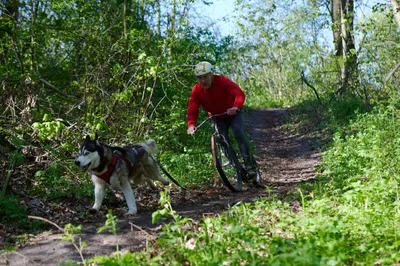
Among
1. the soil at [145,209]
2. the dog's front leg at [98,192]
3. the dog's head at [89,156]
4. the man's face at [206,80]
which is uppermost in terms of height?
the man's face at [206,80]

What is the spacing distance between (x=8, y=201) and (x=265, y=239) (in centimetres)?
387

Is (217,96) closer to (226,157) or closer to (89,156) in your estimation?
(226,157)

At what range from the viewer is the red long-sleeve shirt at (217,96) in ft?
23.8

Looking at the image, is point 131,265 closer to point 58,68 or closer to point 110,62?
point 110,62

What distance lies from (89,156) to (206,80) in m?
2.30

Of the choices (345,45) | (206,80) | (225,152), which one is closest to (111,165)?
(206,80)

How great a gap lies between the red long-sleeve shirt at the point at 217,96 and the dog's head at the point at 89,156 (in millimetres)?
1848

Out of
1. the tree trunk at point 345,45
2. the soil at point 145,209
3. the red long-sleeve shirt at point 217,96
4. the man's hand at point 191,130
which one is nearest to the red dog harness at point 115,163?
the soil at point 145,209

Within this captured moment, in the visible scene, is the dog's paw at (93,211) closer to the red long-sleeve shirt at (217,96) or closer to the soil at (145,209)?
the soil at (145,209)

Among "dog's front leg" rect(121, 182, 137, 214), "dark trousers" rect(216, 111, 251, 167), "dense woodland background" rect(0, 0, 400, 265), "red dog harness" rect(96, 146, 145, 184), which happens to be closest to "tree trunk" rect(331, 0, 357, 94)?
"dense woodland background" rect(0, 0, 400, 265)

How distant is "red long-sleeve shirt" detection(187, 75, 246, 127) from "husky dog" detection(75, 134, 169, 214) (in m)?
1.11

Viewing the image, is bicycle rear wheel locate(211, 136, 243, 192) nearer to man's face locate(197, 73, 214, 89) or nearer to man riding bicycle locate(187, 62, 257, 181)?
man riding bicycle locate(187, 62, 257, 181)

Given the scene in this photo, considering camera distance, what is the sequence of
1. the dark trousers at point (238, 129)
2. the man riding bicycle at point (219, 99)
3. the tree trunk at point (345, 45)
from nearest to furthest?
the man riding bicycle at point (219, 99) < the dark trousers at point (238, 129) < the tree trunk at point (345, 45)

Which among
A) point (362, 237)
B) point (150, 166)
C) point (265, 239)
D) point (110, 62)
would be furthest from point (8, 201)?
point (110, 62)
